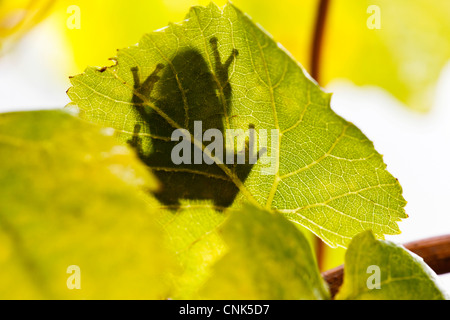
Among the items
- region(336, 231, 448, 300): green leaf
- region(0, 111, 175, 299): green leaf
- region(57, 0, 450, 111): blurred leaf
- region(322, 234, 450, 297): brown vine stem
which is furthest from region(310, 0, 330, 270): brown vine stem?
region(0, 111, 175, 299): green leaf

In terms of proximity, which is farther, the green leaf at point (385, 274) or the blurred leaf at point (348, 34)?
the blurred leaf at point (348, 34)

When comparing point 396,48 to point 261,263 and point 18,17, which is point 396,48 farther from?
point 261,263

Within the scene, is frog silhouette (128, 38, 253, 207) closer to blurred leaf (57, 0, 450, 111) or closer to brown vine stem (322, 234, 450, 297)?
brown vine stem (322, 234, 450, 297)

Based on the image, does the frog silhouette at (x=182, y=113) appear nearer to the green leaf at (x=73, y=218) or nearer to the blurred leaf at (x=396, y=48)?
the green leaf at (x=73, y=218)

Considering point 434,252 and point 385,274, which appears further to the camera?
point 434,252

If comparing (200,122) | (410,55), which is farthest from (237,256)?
(410,55)

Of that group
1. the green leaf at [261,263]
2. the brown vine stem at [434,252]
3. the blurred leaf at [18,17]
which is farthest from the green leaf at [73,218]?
the blurred leaf at [18,17]

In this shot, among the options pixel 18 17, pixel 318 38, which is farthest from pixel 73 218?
pixel 18 17
